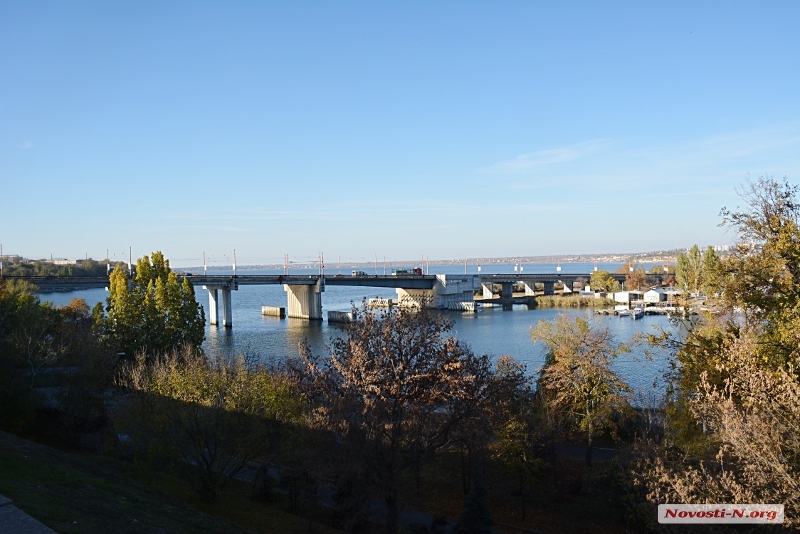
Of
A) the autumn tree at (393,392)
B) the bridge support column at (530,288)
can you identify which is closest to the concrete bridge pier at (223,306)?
the bridge support column at (530,288)

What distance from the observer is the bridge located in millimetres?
77062

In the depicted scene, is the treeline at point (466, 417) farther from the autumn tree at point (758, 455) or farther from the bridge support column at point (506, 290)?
the bridge support column at point (506, 290)

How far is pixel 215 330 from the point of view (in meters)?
73.4

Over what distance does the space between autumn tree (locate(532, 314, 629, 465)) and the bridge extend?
5323 centimetres

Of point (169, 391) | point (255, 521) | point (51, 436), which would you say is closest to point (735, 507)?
point (255, 521)

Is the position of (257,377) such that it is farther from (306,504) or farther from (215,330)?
(215,330)

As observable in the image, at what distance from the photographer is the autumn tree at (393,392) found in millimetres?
14203

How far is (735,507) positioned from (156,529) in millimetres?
9349

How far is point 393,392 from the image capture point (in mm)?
14984

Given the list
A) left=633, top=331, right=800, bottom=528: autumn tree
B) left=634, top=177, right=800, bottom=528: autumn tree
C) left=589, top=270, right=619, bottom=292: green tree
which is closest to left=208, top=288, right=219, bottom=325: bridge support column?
left=589, top=270, right=619, bottom=292: green tree

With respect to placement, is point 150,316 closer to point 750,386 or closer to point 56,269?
point 750,386

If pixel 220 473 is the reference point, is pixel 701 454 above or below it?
above

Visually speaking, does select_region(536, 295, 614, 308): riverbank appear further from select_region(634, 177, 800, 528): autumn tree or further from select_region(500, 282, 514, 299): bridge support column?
select_region(634, 177, 800, 528): autumn tree

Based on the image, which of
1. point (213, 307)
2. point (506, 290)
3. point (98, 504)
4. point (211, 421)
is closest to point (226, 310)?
point (213, 307)
